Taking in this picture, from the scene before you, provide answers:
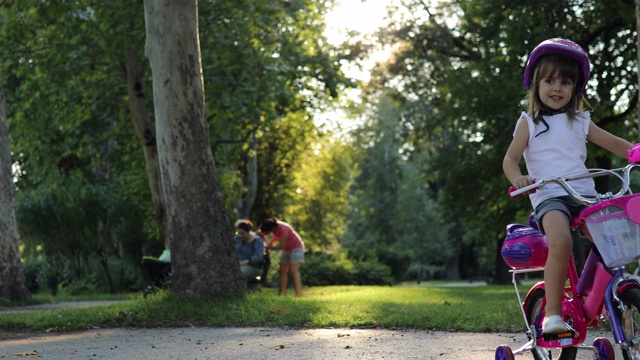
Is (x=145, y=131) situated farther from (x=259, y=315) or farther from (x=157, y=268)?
(x=259, y=315)

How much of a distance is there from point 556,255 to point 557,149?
2.02 ft

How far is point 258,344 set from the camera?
9.07m

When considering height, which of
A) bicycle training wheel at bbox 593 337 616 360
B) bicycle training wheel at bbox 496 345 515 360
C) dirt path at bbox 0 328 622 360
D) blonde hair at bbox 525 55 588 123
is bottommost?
dirt path at bbox 0 328 622 360

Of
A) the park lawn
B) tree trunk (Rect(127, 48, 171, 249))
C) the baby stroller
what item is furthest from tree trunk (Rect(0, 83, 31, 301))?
the park lawn

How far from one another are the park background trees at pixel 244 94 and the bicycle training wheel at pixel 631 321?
678 inches

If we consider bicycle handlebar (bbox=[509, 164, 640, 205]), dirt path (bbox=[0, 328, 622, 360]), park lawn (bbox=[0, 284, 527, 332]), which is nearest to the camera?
bicycle handlebar (bbox=[509, 164, 640, 205])

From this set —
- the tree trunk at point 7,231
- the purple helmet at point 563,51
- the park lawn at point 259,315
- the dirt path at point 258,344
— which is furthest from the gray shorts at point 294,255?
the purple helmet at point 563,51

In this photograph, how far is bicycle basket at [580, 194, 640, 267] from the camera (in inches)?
189

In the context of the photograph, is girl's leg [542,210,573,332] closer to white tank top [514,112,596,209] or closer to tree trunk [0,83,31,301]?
white tank top [514,112,596,209]

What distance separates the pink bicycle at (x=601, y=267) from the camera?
15.6 ft

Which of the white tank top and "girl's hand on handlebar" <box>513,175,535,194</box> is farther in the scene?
the white tank top

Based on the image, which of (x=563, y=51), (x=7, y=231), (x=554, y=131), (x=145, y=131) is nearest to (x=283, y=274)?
(x=7, y=231)

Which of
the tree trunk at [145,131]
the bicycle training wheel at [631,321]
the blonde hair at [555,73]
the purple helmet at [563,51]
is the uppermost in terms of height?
the tree trunk at [145,131]

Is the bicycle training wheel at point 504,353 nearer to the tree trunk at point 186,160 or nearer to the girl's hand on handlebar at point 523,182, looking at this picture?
the girl's hand on handlebar at point 523,182
